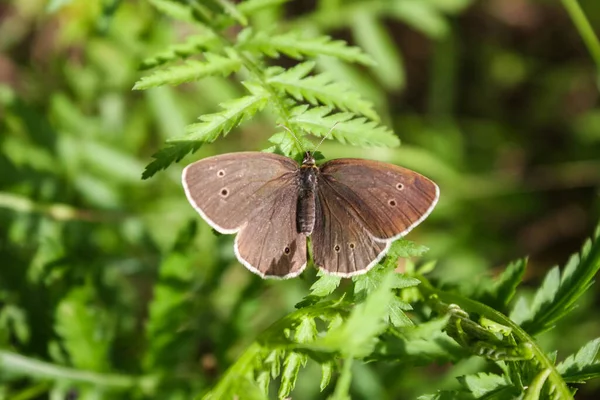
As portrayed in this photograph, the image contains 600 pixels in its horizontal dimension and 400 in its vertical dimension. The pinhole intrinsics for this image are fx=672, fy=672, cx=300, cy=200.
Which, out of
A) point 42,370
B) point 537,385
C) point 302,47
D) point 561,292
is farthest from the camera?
point 42,370

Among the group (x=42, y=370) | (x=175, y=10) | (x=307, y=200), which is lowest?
(x=42, y=370)

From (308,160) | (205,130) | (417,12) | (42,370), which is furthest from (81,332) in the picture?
(417,12)

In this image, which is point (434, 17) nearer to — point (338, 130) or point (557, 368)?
point (338, 130)

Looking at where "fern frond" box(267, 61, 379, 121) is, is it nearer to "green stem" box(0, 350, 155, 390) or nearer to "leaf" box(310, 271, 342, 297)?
"leaf" box(310, 271, 342, 297)

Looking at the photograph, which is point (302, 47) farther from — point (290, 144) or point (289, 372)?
point (289, 372)

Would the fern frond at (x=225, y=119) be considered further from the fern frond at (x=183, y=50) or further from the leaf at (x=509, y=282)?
the leaf at (x=509, y=282)

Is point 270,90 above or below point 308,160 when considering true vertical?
above

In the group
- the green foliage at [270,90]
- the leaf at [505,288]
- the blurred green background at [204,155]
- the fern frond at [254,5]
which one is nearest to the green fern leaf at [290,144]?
the green foliage at [270,90]

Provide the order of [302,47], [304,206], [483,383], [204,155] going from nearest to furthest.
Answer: [483,383] < [304,206] < [302,47] < [204,155]
